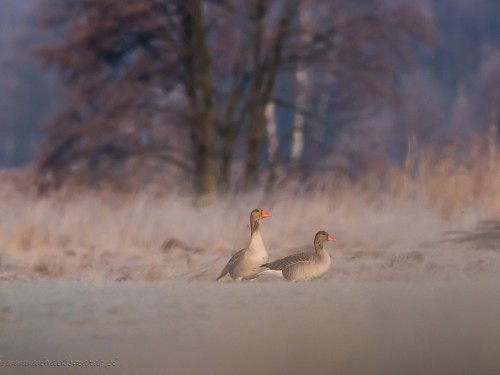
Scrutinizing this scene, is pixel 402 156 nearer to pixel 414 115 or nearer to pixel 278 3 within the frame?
pixel 414 115

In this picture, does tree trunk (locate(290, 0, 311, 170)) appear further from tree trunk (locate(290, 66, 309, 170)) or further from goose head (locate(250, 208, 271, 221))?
goose head (locate(250, 208, 271, 221))

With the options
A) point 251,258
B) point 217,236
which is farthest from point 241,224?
point 251,258

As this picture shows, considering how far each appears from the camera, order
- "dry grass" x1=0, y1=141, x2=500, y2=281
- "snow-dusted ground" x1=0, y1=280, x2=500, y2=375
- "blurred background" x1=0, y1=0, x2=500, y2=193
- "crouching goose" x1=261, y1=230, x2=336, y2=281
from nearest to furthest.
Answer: "snow-dusted ground" x1=0, y1=280, x2=500, y2=375 < "crouching goose" x1=261, y1=230, x2=336, y2=281 < "dry grass" x1=0, y1=141, x2=500, y2=281 < "blurred background" x1=0, y1=0, x2=500, y2=193

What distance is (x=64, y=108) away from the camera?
4668 mm

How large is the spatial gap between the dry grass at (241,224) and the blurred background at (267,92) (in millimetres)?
83

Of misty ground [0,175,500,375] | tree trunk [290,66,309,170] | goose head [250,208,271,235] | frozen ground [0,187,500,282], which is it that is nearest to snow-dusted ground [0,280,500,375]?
misty ground [0,175,500,375]

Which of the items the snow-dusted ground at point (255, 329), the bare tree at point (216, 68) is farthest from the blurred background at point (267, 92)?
the snow-dusted ground at point (255, 329)

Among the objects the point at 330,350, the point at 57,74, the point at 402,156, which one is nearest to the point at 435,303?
the point at 330,350

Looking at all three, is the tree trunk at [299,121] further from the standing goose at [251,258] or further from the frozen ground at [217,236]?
the standing goose at [251,258]

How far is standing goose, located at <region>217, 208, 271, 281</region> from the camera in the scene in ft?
14.1

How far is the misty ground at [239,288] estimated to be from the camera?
3.97 m

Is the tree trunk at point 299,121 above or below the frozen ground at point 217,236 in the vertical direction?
above

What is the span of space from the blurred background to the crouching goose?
1.77ft

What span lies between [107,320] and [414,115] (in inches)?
70.1
